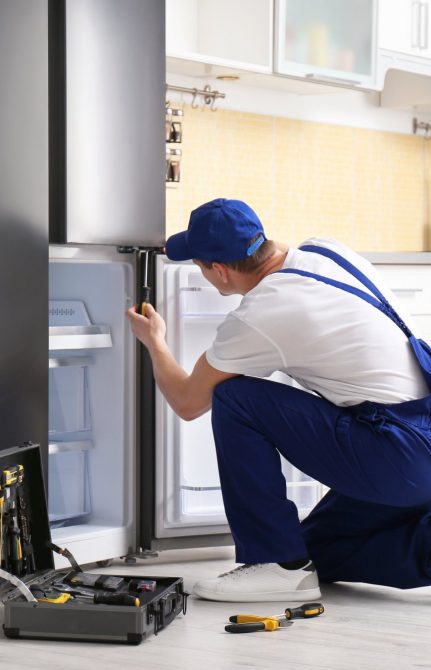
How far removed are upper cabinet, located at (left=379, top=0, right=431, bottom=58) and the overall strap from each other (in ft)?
6.50

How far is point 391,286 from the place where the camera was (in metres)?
4.02

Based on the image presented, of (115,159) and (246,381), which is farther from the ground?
(115,159)

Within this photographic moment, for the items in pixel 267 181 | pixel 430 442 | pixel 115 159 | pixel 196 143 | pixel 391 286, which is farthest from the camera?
pixel 267 181

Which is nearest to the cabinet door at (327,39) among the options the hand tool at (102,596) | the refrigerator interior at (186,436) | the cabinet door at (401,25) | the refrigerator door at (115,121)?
the cabinet door at (401,25)

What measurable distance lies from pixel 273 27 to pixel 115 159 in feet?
4.25

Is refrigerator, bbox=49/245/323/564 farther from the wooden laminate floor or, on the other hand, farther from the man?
the wooden laminate floor

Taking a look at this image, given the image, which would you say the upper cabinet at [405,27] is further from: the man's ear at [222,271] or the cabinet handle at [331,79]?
the man's ear at [222,271]

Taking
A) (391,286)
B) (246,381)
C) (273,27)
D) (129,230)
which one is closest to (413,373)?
(246,381)

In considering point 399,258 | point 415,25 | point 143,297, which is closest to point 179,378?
point 143,297

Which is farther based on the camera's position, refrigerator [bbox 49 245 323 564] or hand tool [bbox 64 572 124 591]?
refrigerator [bbox 49 245 323 564]

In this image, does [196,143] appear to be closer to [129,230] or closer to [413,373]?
[129,230]

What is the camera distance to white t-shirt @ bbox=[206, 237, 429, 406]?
2635 millimetres

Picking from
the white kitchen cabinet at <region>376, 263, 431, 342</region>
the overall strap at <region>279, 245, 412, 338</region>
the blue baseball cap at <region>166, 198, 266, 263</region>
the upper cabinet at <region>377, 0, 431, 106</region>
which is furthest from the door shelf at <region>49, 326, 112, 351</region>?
the upper cabinet at <region>377, 0, 431, 106</region>

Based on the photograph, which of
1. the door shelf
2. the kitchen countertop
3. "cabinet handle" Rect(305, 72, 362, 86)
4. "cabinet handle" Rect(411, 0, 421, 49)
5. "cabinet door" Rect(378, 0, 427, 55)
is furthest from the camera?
"cabinet handle" Rect(411, 0, 421, 49)
